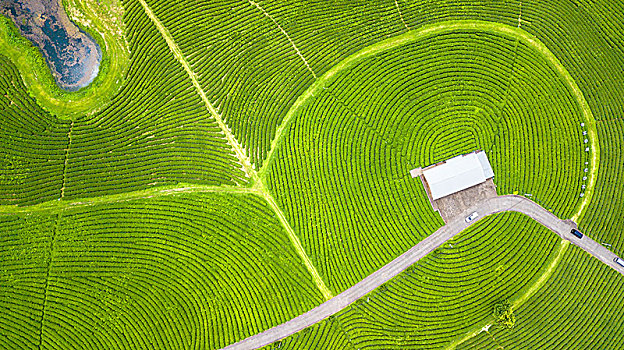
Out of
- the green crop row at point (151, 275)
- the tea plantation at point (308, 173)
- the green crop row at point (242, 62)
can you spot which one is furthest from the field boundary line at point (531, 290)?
the green crop row at point (242, 62)

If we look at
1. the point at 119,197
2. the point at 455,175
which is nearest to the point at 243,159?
the point at 119,197

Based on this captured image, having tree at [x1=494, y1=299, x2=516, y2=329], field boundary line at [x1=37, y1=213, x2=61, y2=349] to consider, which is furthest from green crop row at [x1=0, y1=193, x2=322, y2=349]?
tree at [x1=494, y1=299, x2=516, y2=329]

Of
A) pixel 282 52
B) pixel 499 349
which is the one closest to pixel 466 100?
pixel 282 52

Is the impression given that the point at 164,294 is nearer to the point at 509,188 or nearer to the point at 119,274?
the point at 119,274

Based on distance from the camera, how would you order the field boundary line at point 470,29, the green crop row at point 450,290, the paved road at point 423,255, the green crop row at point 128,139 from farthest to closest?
the field boundary line at point 470,29 < the green crop row at point 128,139 < the green crop row at point 450,290 < the paved road at point 423,255

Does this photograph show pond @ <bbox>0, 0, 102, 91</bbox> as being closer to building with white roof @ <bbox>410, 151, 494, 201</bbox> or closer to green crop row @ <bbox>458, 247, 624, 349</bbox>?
building with white roof @ <bbox>410, 151, 494, 201</bbox>

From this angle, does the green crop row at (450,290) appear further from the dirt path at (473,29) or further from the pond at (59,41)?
the pond at (59,41)
